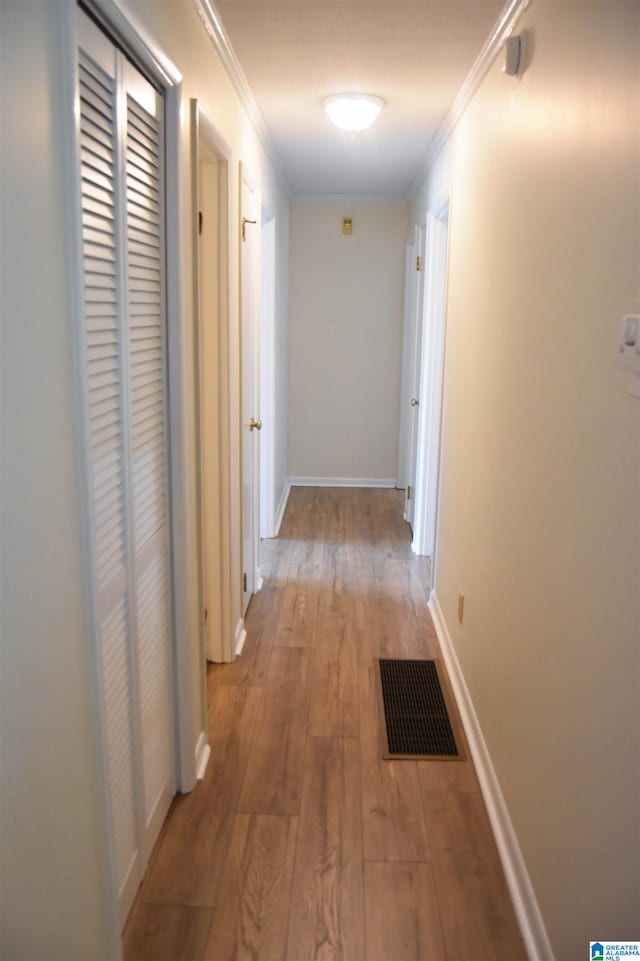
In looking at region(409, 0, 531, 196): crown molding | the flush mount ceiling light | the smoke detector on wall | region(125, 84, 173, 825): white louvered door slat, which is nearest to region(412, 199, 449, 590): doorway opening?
region(409, 0, 531, 196): crown molding

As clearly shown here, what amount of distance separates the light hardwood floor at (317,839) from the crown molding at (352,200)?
367cm

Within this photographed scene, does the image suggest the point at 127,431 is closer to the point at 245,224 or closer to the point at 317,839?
the point at 317,839

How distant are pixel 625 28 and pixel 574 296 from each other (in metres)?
0.48

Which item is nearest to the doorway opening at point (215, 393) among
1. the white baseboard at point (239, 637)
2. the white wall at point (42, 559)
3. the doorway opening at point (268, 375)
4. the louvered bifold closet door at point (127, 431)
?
the white baseboard at point (239, 637)

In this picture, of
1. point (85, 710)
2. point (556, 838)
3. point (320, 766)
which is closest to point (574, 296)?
point (556, 838)

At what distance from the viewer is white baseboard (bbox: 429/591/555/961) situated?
5.56 ft

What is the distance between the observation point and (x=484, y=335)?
8.32 feet

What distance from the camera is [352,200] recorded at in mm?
5684

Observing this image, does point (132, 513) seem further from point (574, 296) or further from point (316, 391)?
point (316, 391)

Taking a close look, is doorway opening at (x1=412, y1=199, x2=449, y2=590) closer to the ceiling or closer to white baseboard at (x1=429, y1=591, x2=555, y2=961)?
the ceiling

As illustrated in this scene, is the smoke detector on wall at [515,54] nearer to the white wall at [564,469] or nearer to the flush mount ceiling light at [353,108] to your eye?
the white wall at [564,469]

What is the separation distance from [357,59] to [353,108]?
0.49 m

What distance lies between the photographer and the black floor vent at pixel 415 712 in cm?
257

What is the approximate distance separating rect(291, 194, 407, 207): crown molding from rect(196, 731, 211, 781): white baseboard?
4.46 m
